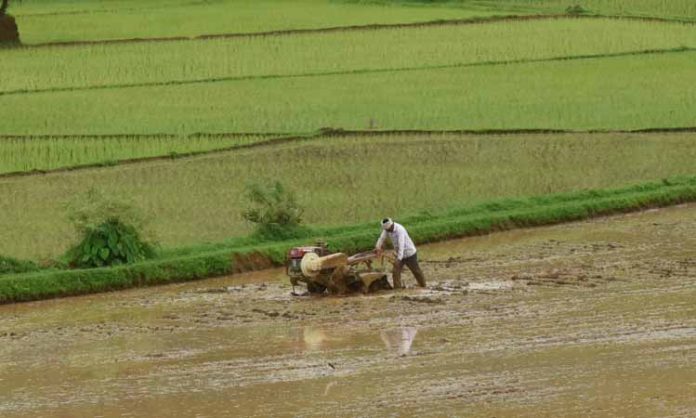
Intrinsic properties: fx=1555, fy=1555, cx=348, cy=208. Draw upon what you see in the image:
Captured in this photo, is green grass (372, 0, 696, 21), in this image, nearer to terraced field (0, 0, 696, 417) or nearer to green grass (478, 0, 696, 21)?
green grass (478, 0, 696, 21)

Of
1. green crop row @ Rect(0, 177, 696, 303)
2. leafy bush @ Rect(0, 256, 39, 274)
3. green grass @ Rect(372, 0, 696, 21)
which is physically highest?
green grass @ Rect(372, 0, 696, 21)

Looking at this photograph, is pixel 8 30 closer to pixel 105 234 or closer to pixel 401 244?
pixel 105 234

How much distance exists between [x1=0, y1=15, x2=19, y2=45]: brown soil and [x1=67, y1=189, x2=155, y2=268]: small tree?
1837 cm

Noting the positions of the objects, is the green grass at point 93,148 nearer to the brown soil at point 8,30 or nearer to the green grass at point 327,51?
the green grass at point 327,51

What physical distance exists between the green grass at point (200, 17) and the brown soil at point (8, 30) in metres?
0.68

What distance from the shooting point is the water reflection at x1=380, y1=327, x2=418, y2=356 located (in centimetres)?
1371

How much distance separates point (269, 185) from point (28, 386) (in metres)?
6.96

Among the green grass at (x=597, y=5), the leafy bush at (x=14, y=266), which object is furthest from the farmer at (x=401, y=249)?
the green grass at (x=597, y=5)

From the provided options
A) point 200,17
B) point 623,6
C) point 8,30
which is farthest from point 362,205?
point 200,17

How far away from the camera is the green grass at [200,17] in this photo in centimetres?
3631

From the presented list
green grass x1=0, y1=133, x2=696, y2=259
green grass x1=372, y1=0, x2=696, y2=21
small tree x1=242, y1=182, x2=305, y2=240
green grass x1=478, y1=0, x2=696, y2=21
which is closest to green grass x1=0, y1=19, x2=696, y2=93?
green grass x1=478, y1=0, x2=696, y2=21

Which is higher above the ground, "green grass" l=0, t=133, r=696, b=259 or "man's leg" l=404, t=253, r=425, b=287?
"man's leg" l=404, t=253, r=425, b=287

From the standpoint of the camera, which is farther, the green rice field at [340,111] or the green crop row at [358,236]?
the green rice field at [340,111]

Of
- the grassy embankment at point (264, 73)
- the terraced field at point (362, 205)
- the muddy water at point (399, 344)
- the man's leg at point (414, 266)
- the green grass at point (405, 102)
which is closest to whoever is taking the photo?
the muddy water at point (399, 344)
